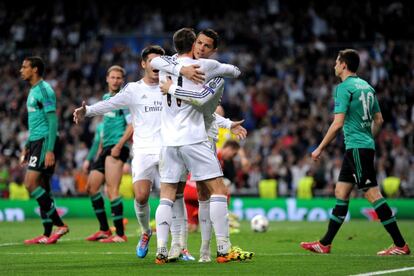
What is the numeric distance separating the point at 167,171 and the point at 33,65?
4665 millimetres

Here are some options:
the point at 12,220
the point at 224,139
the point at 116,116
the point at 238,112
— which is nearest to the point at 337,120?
the point at 116,116

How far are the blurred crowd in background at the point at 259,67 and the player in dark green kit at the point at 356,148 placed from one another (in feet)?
39.9

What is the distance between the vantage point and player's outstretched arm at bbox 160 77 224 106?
31.0 feet

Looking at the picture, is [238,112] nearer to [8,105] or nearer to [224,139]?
[8,105]

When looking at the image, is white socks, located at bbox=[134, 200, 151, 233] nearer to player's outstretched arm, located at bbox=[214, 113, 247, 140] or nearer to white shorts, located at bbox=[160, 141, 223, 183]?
player's outstretched arm, located at bbox=[214, 113, 247, 140]

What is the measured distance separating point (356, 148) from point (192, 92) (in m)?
2.70

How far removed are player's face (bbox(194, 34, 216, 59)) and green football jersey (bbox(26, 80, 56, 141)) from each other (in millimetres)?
4298

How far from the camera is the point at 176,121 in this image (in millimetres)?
9672

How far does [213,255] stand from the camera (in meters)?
11.1

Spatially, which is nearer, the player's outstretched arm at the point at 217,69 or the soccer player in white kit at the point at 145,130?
the player's outstretched arm at the point at 217,69

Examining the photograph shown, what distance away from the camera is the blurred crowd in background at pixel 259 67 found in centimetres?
2538

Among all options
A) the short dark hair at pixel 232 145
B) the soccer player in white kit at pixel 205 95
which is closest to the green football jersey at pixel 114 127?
the short dark hair at pixel 232 145

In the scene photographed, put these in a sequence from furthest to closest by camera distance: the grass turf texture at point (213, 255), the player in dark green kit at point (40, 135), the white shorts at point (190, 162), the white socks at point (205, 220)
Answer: the player in dark green kit at point (40, 135), the white socks at point (205, 220), the white shorts at point (190, 162), the grass turf texture at point (213, 255)

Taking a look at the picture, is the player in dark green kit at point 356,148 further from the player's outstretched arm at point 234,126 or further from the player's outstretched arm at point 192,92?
the player's outstretched arm at point 192,92
